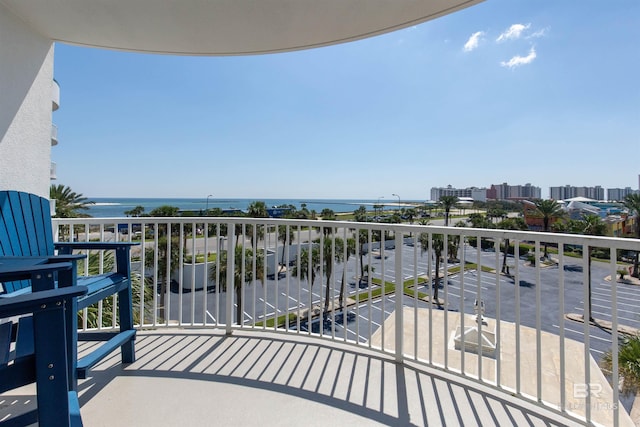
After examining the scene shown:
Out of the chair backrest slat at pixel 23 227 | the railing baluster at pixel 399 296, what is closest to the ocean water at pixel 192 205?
the chair backrest slat at pixel 23 227

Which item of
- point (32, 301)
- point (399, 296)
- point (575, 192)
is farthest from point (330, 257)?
point (575, 192)

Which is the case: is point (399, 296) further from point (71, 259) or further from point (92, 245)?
point (92, 245)

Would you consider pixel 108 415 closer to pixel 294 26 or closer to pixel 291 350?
pixel 291 350

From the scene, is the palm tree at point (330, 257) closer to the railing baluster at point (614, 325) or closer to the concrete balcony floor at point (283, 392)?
the concrete balcony floor at point (283, 392)

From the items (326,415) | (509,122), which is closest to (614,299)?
(326,415)

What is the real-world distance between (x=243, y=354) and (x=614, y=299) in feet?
7.24

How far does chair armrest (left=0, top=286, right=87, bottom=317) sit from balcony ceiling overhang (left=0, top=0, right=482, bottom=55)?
6.45 feet

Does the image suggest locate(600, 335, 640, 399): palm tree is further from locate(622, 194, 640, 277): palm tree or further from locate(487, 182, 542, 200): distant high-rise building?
locate(487, 182, 542, 200): distant high-rise building

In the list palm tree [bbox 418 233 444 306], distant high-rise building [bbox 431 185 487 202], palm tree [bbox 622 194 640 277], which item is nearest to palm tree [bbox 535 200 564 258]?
palm tree [bbox 622 194 640 277]

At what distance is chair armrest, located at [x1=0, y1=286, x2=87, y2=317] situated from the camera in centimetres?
72

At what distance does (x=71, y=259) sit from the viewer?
1.40 m

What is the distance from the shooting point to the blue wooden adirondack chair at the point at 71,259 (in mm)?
1463

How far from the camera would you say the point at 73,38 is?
232cm

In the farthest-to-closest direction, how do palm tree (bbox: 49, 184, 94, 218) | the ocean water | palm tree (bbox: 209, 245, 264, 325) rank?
the ocean water < palm tree (bbox: 49, 184, 94, 218) < palm tree (bbox: 209, 245, 264, 325)
